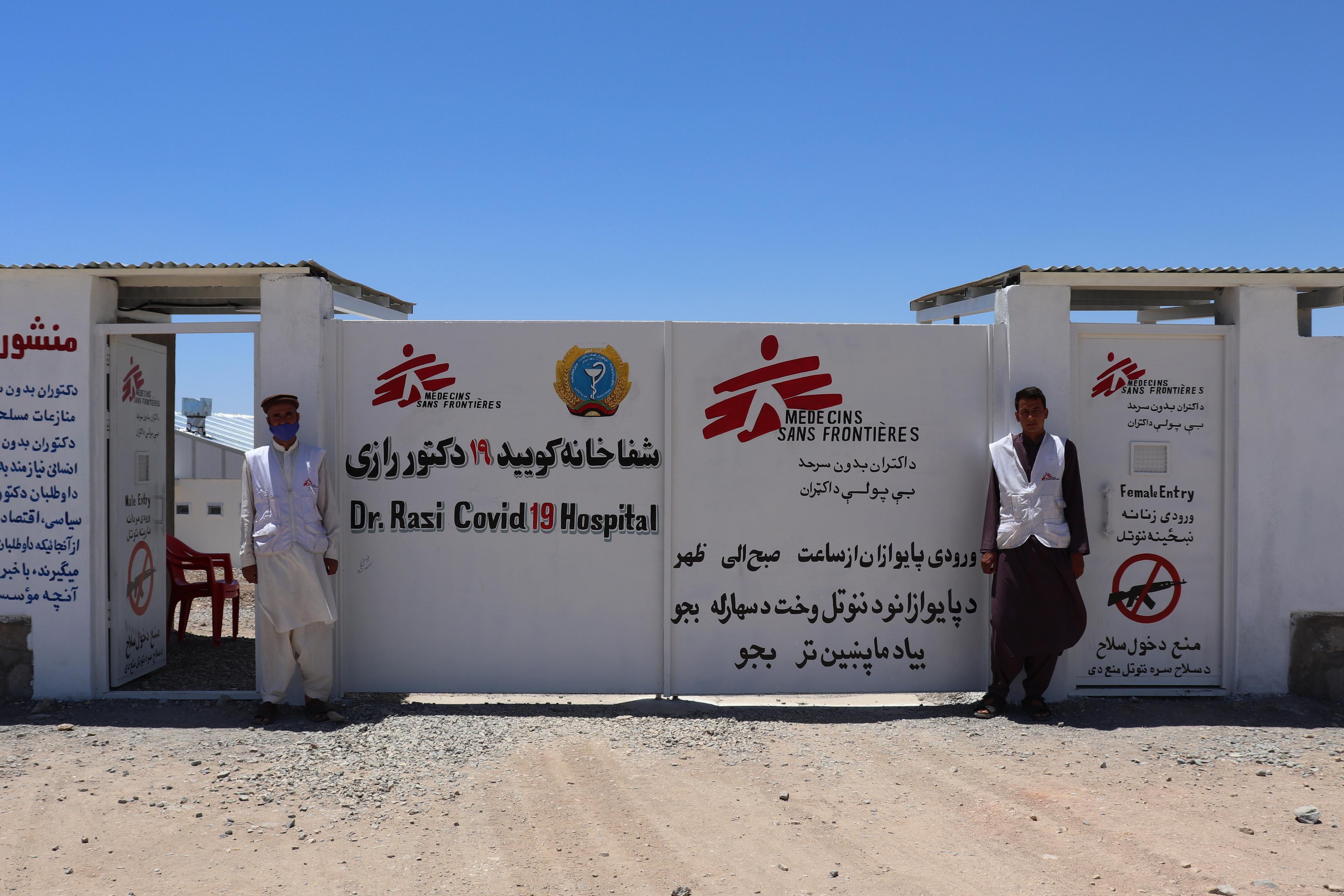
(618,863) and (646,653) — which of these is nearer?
(618,863)

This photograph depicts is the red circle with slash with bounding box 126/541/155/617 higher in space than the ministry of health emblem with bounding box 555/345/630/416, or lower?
lower

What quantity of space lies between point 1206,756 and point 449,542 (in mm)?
4559

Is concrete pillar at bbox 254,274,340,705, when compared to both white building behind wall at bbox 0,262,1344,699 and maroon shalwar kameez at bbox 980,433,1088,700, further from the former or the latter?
maroon shalwar kameez at bbox 980,433,1088,700

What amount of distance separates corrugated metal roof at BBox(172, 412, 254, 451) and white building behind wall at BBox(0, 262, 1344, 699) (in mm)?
7488

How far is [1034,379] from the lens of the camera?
5.64 metres

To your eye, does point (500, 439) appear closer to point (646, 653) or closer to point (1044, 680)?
point (646, 653)

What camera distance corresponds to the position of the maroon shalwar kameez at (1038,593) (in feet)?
17.4

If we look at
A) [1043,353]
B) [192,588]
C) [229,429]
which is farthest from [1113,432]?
[229,429]

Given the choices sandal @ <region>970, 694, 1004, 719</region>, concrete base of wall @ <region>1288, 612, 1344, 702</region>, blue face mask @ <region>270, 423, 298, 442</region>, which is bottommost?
sandal @ <region>970, 694, 1004, 719</region>

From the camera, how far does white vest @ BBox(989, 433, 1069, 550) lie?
17.4 ft

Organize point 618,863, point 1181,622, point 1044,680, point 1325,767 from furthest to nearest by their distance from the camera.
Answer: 1. point 1181,622
2. point 1044,680
3. point 1325,767
4. point 618,863

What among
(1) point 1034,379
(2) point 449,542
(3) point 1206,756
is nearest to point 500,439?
(2) point 449,542

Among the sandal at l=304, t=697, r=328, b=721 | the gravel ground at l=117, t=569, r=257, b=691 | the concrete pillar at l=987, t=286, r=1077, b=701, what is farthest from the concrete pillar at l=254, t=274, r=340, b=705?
the concrete pillar at l=987, t=286, r=1077, b=701

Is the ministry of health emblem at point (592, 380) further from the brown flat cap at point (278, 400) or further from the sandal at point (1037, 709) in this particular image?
the sandal at point (1037, 709)
